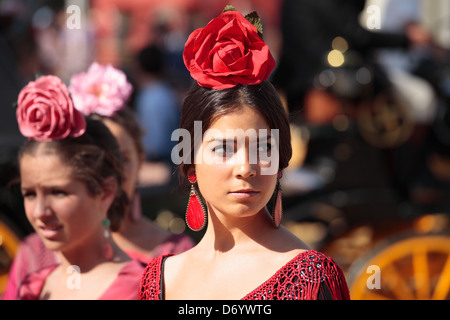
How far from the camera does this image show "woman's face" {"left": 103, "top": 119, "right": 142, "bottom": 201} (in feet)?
8.56

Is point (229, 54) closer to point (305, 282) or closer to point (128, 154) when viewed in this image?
point (305, 282)

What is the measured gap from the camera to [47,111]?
205 centimetres

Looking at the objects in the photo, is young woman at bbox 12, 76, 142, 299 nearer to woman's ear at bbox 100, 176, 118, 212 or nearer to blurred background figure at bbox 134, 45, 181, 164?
woman's ear at bbox 100, 176, 118, 212

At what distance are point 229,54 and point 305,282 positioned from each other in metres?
0.56

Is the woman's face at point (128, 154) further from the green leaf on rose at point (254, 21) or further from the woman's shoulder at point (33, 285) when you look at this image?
the green leaf on rose at point (254, 21)

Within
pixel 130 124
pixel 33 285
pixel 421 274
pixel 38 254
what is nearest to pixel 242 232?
pixel 33 285

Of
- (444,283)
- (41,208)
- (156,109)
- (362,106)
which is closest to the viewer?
(41,208)

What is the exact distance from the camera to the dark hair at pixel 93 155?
2.10 metres

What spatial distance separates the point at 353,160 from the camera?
436 centimetres

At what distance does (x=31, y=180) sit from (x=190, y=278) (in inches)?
26.4

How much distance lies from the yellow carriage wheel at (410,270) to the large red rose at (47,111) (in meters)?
2.20

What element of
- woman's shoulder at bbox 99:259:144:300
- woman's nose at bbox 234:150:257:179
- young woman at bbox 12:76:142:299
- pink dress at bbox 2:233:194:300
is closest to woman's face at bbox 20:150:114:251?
young woman at bbox 12:76:142:299

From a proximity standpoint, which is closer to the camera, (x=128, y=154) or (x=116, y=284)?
(x=116, y=284)

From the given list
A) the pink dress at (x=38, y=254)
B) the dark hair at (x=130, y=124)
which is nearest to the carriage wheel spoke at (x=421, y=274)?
the pink dress at (x=38, y=254)
